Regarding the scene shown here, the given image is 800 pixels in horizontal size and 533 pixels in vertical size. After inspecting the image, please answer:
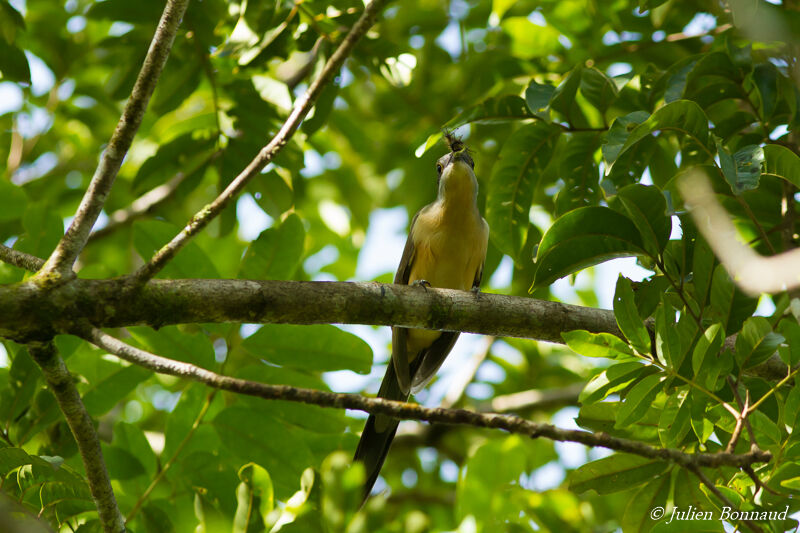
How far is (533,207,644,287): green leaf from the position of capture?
269cm

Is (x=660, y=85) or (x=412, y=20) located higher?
(x=412, y=20)

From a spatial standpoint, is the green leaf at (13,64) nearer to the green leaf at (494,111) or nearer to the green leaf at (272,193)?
the green leaf at (272,193)

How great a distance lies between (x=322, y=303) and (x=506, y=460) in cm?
87

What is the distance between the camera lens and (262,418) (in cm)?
327

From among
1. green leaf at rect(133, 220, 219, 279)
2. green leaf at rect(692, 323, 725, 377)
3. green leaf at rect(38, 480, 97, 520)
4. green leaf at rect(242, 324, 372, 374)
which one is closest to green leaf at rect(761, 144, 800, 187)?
green leaf at rect(692, 323, 725, 377)

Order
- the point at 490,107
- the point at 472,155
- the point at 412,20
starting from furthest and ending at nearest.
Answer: the point at 412,20 → the point at 472,155 → the point at 490,107

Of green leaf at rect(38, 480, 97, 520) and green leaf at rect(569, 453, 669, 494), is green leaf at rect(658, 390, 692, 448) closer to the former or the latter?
green leaf at rect(569, 453, 669, 494)

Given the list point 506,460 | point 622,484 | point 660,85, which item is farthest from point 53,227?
point 660,85

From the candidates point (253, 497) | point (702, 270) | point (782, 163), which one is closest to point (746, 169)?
point (782, 163)

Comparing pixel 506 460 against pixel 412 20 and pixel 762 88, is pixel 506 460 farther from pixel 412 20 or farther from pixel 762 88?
pixel 412 20

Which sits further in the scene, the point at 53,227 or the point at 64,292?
the point at 53,227

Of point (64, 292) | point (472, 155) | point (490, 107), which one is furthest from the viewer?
point (472, 155)

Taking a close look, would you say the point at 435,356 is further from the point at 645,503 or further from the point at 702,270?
the point at 702,270

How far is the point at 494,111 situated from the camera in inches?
139
